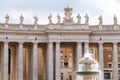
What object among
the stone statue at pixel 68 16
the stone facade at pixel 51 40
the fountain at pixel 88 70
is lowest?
the fountain at pixel 88 70

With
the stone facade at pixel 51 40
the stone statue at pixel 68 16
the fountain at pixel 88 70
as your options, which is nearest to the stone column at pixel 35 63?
the stone facade at pixel 51 40

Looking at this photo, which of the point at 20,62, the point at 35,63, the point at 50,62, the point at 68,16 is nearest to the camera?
the point at 20,62

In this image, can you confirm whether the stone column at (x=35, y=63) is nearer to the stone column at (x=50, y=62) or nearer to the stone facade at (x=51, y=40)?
the stone facade at (x=51, y=40)

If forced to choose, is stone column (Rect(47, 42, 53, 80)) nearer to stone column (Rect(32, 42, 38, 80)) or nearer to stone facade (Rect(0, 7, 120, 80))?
stone facade (Rect(0, 7, 120, 80))

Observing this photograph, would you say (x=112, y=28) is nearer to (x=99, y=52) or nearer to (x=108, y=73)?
(x=99, y=52)

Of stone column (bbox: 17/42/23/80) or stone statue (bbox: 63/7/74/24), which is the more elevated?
stone statue (bbox: 63/7/74/24)

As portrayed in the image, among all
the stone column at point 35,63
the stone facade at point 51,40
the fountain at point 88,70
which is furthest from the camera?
the stone column at point 35,63

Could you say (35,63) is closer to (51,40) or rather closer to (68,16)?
(51,40)

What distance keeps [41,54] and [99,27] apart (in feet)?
52.0

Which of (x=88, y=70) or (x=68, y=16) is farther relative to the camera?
(x=68, y=16)

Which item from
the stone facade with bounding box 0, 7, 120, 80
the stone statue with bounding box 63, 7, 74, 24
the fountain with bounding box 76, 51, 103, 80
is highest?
the stone statue with bounding box 63, 7, 74, 24

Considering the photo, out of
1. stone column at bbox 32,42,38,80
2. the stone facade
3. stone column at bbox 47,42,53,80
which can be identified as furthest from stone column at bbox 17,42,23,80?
stone column at bbox 47,42,53,80

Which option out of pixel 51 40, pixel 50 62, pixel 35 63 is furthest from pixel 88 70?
pixel 35 63

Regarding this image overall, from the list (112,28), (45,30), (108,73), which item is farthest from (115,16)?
(108,73)
